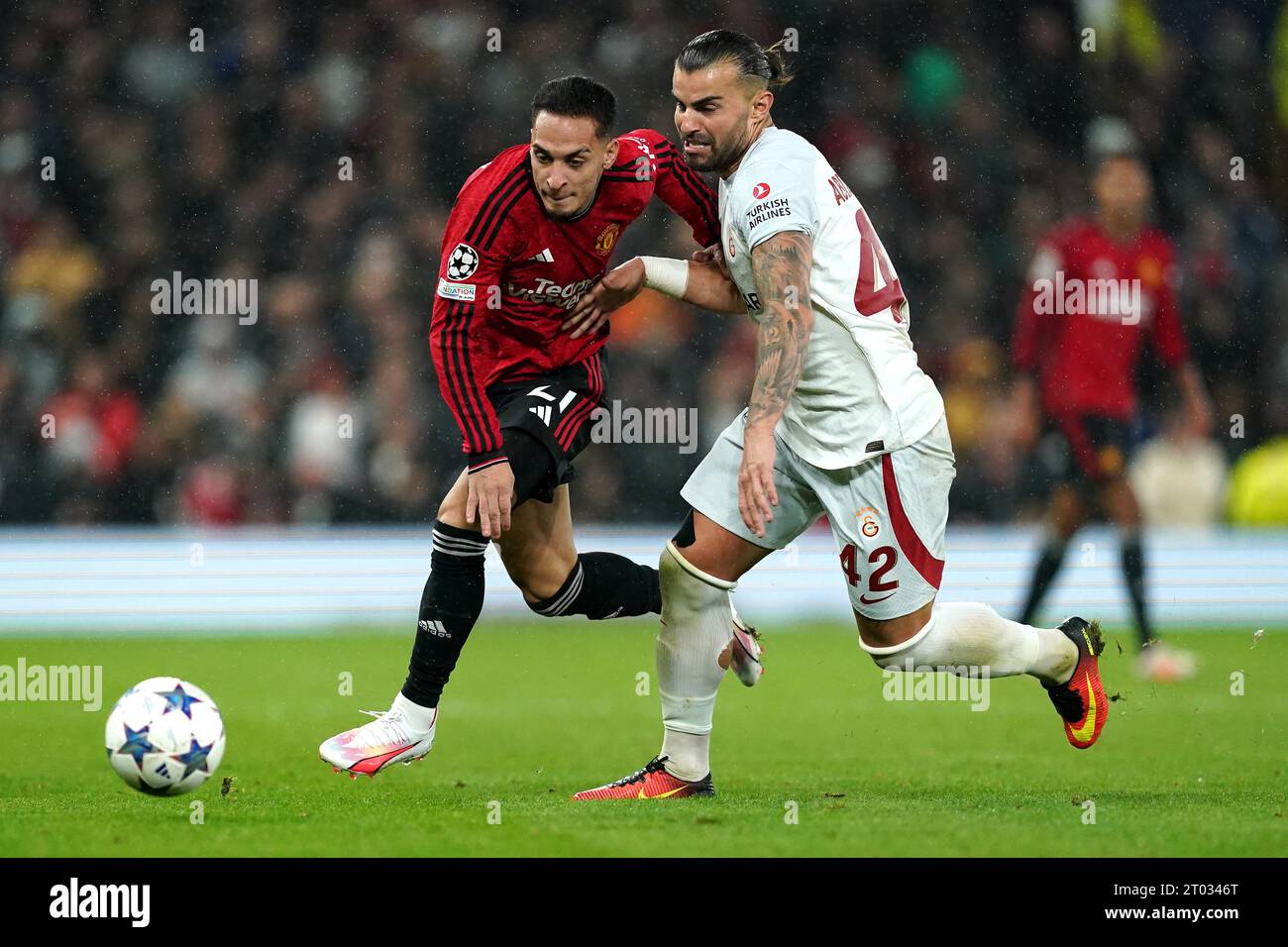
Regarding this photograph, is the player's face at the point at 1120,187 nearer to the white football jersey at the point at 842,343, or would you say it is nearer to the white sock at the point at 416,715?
the white football jersey at the point at 842,343

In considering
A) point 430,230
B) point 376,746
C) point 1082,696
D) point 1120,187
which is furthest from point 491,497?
point 430,230

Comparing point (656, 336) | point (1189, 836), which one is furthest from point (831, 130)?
point (1189, 836)

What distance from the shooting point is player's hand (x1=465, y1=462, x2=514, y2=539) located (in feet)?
16.7

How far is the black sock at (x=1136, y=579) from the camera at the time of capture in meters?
8.32

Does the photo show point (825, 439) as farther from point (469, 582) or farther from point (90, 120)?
point (90, 120)

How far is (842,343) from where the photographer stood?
5055 millimetres

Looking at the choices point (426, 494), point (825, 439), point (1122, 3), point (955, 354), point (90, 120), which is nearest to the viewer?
point (825, 439)

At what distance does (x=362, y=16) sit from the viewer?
47.5ft

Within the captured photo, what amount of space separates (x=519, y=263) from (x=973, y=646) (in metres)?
1.91

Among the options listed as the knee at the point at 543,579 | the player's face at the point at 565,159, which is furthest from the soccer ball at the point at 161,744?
the player's face at the point at 565,159

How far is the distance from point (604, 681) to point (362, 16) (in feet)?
25.8

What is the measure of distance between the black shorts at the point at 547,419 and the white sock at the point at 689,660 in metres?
0.51

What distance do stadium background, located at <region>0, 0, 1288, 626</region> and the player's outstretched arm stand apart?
5.74 metres

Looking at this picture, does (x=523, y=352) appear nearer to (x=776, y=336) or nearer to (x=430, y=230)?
(x=776, y=336)
